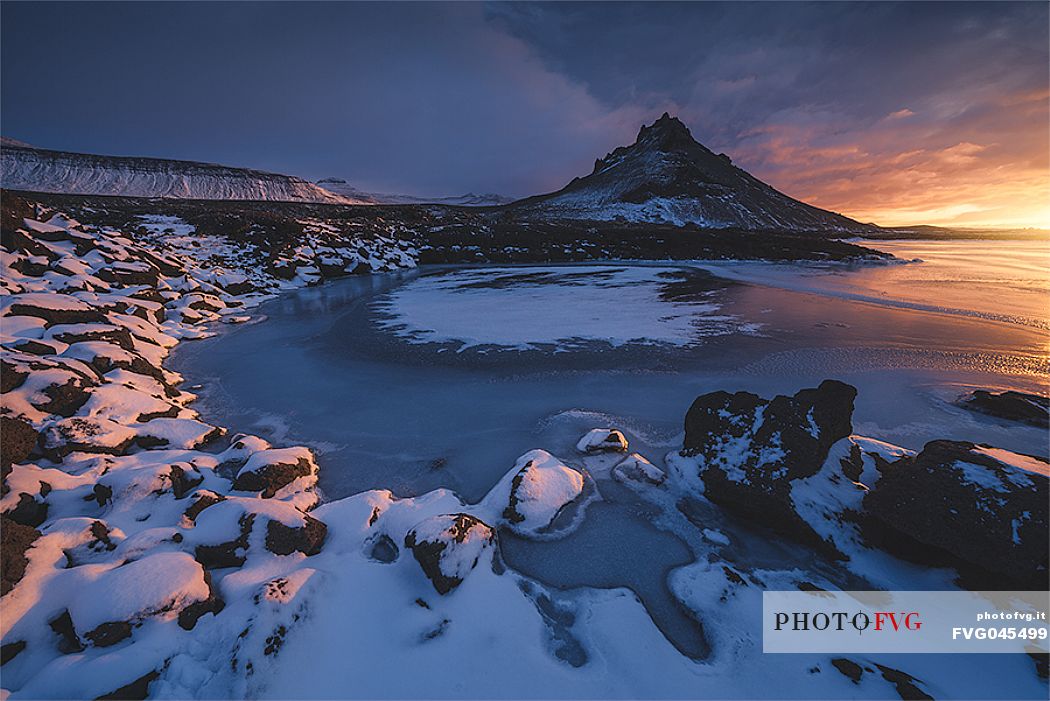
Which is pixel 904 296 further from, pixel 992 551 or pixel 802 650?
pixel 802 650

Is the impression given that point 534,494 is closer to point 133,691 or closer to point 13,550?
point 133,691

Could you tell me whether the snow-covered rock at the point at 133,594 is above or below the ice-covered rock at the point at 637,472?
below

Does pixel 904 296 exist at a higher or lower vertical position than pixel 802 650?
higher

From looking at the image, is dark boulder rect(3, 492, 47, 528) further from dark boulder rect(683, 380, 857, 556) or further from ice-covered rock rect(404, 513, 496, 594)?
dark boulder rect(683, 380, 857, 556)

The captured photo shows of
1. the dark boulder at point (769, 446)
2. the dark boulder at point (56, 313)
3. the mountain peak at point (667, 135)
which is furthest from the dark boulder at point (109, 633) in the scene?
the mountain peak at point (667, 135)

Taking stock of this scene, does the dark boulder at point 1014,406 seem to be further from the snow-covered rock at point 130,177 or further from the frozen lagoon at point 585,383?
the snow-covered rock at point 130,177

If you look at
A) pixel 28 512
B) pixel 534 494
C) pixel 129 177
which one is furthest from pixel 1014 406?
pixel 129 177

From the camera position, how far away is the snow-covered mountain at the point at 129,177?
89.4m

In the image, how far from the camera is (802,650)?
7.87ft

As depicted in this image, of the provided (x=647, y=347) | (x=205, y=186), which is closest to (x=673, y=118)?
(x=205, y=186)

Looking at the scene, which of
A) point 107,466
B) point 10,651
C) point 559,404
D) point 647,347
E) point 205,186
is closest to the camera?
point 10,651

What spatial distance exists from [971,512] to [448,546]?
347cm

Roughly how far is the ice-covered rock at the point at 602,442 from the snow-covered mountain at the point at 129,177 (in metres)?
129

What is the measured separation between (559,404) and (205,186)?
451ft
